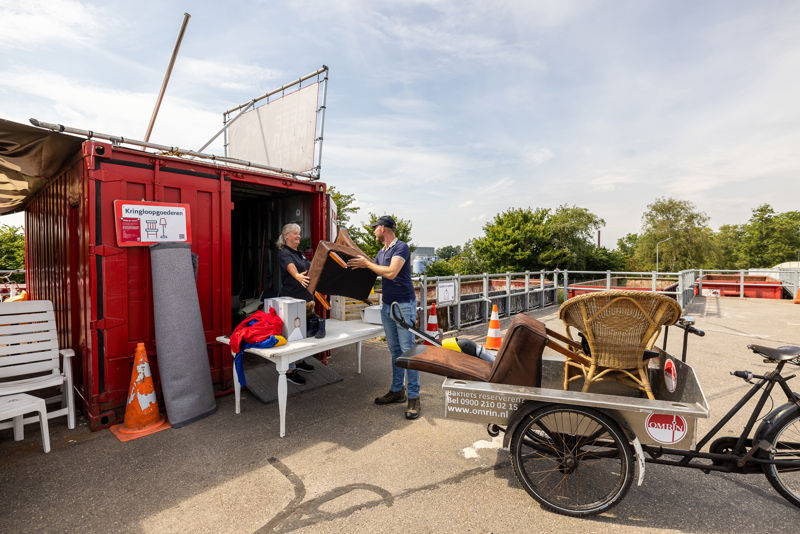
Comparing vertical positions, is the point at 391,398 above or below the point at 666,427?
below

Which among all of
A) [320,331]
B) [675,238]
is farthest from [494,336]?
[675,238]

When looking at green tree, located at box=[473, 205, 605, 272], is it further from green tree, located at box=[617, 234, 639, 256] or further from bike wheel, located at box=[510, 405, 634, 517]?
green tree, located at box=[617, 234, 639, 256]

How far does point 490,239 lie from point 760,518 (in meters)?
36.4

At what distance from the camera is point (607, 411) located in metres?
2.38

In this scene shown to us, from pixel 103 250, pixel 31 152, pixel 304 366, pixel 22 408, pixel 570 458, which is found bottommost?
pixel 304 366

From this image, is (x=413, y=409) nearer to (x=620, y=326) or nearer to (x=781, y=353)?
(x=620, y=326)

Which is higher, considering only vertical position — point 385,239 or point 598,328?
point 385,239

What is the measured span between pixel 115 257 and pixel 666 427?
4.81 m

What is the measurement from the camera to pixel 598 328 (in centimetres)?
261

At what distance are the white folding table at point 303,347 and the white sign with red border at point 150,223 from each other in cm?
125

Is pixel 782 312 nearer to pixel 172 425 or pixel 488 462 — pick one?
pixel 488 462

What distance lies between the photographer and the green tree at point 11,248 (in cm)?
1778

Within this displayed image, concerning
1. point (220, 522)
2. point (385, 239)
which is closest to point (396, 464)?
point (220, 522)

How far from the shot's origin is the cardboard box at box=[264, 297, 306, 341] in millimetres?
3904
